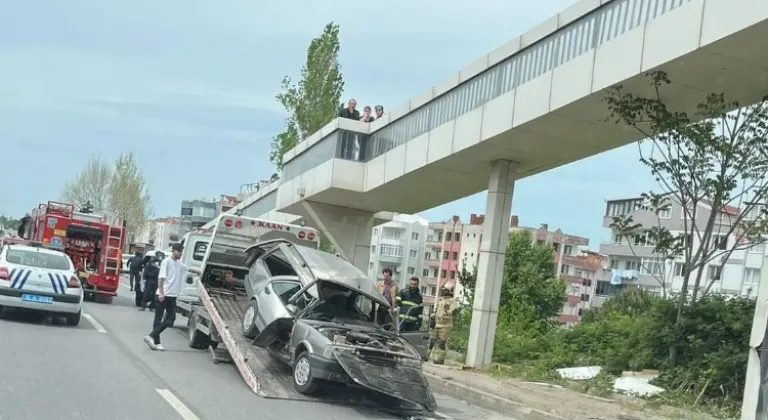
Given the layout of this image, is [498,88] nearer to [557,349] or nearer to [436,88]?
[436,88]

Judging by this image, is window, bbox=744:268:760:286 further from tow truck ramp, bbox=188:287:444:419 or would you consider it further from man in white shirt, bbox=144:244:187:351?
tow truck ramp, bbox=188:287:444:419

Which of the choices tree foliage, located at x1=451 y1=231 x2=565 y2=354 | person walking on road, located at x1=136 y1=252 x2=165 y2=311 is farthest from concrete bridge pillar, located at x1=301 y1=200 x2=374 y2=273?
person walking on road, located at x1=136 y1=252 x2=165 y2=311

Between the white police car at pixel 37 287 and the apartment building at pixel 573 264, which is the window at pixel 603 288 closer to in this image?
the apartment building at pixel 573 264

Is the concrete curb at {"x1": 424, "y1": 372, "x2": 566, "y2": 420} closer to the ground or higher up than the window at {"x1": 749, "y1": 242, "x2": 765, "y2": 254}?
closer to the ground

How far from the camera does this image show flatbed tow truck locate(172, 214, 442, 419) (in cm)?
1069

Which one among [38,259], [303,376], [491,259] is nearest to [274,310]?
[303,376]

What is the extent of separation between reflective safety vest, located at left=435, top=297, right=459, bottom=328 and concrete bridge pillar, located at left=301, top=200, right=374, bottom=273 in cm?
1142

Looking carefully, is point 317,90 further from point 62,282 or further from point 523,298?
point 62,282

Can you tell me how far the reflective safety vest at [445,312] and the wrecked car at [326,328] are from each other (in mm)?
4554

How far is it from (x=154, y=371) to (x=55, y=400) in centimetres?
275

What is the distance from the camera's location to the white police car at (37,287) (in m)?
15.3

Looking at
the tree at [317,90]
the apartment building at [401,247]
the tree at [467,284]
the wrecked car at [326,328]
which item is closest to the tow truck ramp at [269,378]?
the wrecked car at [326,328]

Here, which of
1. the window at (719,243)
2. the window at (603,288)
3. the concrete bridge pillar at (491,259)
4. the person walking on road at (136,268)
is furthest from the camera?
the window at (603,288)

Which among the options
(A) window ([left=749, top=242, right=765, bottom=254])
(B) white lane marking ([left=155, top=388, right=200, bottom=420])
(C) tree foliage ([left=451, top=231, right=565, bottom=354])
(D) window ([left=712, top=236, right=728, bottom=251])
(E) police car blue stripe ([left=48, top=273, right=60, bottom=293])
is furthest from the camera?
(C) tree foliage ([left=451, top=231, right=565, bottom=354])
